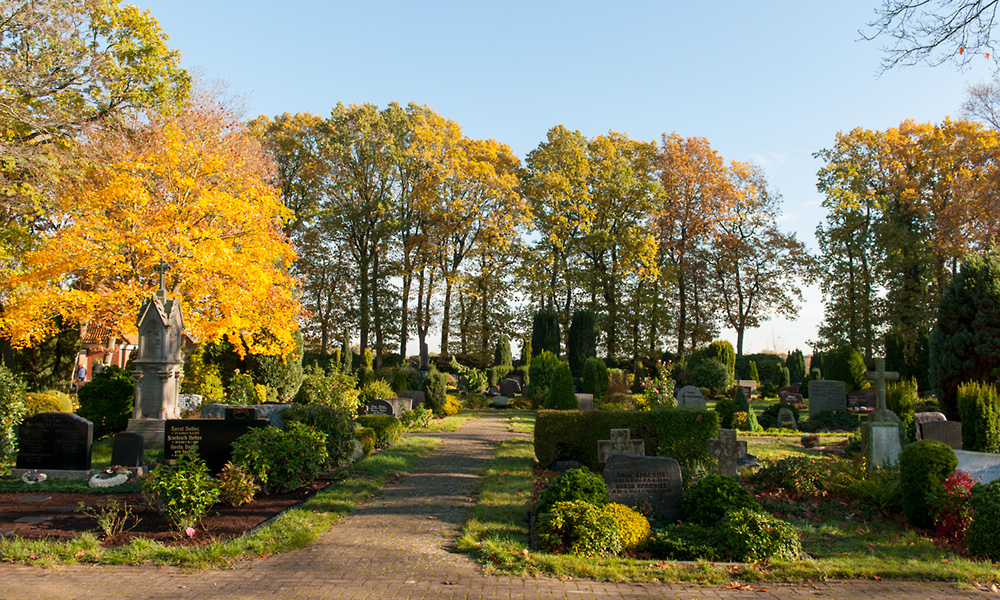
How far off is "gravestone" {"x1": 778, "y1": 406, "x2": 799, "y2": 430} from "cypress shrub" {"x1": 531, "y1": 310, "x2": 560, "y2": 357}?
52.4 feet

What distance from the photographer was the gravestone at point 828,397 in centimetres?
1994

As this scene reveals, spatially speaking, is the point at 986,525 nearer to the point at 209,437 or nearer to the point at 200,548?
the point at 200,548

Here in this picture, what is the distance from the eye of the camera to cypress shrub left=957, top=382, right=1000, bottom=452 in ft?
36.7

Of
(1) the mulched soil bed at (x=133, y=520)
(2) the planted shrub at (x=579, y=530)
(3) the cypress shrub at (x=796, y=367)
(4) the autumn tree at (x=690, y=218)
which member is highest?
(4) the autumn tree at (x=690, y=218)

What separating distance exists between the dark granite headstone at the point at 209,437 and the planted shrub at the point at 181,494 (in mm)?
2371

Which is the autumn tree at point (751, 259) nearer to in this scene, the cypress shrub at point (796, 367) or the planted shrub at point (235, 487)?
the cypress shrub at point (796, 367)

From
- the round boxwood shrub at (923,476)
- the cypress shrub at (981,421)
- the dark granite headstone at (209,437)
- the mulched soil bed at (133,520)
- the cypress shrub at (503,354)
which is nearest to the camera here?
the mulched soil bed at (133,520)

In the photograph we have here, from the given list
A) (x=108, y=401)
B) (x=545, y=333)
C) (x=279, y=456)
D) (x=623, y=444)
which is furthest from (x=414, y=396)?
(x=545, y=333)

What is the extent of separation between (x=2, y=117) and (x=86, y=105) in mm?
2885

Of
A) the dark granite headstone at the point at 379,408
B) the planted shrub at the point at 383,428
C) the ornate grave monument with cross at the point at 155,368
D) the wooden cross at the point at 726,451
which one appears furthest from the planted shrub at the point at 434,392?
the wooden cross at the point at 726,451

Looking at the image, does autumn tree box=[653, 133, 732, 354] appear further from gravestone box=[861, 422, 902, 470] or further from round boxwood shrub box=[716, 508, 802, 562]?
round boxwood shrub box=[716, 508, 802, 562]

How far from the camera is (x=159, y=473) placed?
7.33 m

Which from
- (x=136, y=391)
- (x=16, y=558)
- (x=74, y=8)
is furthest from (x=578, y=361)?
(x=16, y=558)

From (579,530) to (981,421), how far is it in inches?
361
